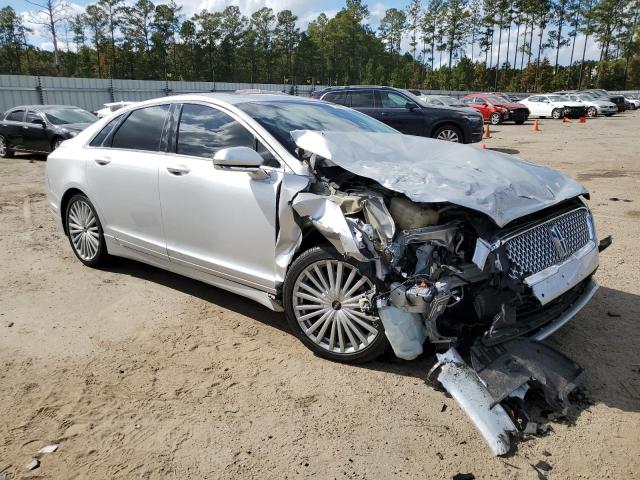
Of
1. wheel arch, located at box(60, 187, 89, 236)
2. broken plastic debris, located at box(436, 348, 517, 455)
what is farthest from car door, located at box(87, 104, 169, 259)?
broken plastic debris, located at box(436, 348, 517, 455)

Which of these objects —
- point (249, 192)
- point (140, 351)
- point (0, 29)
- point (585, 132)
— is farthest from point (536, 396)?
point (0, 29)

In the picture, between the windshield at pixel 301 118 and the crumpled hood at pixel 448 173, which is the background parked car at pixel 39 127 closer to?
the windshield at pixel 301 118

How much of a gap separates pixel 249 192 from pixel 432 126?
10.7 metres

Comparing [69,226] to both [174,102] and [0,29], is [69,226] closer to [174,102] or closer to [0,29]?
[174,102]

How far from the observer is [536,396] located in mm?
2918

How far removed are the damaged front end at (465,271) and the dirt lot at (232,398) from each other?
24 centimetres

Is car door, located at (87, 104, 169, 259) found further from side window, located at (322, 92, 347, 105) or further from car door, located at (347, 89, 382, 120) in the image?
side window, located at (322, 92, 347, 105)

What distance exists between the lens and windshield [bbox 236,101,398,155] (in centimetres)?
372

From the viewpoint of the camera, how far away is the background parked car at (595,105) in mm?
30766

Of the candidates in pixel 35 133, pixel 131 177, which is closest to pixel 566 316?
pixel 131 177

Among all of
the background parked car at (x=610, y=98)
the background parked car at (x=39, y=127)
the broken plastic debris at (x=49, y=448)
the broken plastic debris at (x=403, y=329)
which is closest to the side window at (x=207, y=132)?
the broken plastic debris at (x=403, y=329)

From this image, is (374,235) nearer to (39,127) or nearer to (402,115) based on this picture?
(402,115)

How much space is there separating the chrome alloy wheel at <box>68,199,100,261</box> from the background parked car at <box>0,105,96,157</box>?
9093 millimetres

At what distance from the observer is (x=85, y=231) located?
5.08 m
